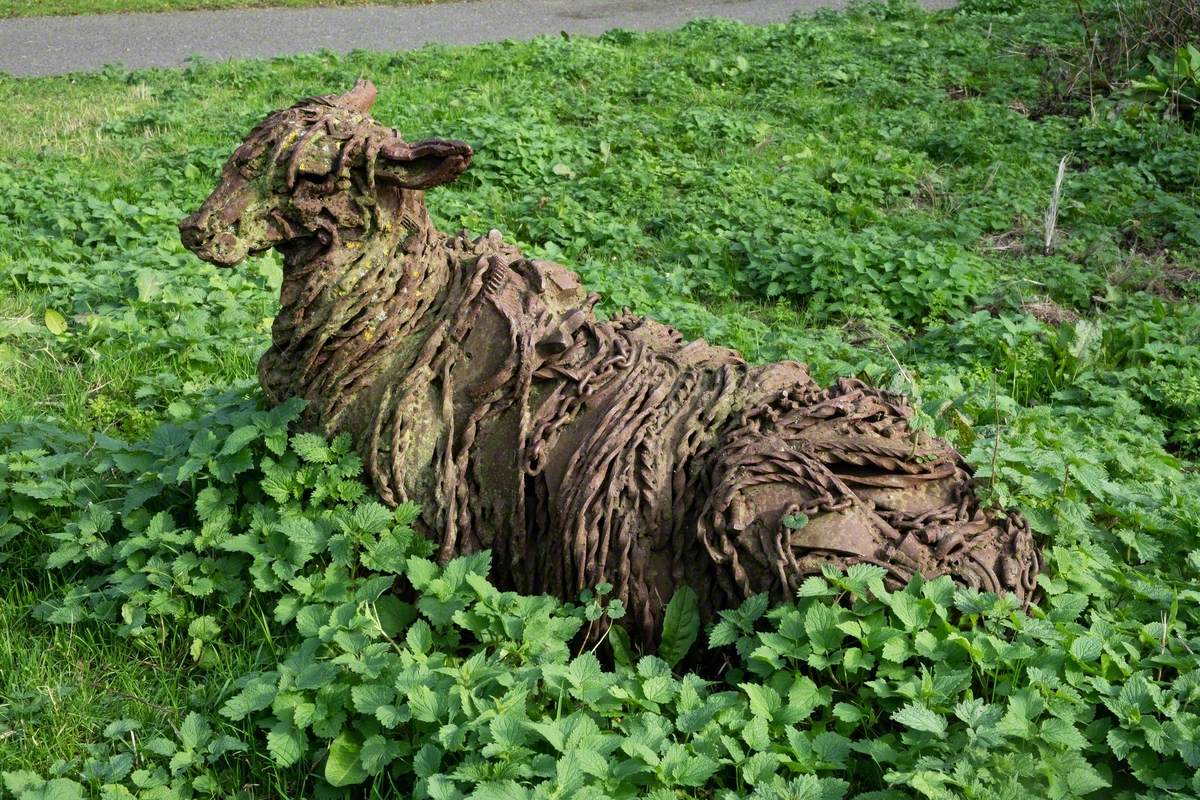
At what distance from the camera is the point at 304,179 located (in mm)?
3773

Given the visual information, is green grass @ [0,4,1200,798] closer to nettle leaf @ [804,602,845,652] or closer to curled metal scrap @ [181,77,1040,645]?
nettle leaf @ [804,602,845,652]

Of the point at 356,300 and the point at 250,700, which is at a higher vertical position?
the point at 356,300

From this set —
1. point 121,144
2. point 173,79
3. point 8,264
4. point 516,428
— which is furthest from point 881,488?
point 173,79

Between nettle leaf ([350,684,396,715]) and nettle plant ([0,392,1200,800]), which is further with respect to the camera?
nettle leaf ([350,684,396,715])

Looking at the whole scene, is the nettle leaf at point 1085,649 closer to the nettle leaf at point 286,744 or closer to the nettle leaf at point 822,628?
the nettle leaf at point 822,628

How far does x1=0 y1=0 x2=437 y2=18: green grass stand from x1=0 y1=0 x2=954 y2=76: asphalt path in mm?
188

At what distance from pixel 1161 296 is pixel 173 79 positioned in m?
9.67

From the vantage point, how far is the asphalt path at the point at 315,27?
13.5 metres

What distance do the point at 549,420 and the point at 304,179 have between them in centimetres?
114

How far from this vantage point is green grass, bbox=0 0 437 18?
610 inches

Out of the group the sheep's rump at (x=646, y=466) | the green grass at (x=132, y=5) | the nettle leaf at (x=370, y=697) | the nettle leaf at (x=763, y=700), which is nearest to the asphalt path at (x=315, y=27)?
the green grass at (x=132, y=5)

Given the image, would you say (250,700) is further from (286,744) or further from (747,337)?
(747,337)

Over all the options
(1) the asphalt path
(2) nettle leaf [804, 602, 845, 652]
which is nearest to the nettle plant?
(2) nettle leaf [804, 602, 845, 652]

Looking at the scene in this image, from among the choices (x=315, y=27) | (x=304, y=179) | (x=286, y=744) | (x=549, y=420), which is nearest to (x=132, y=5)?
(x=315, y=27)
